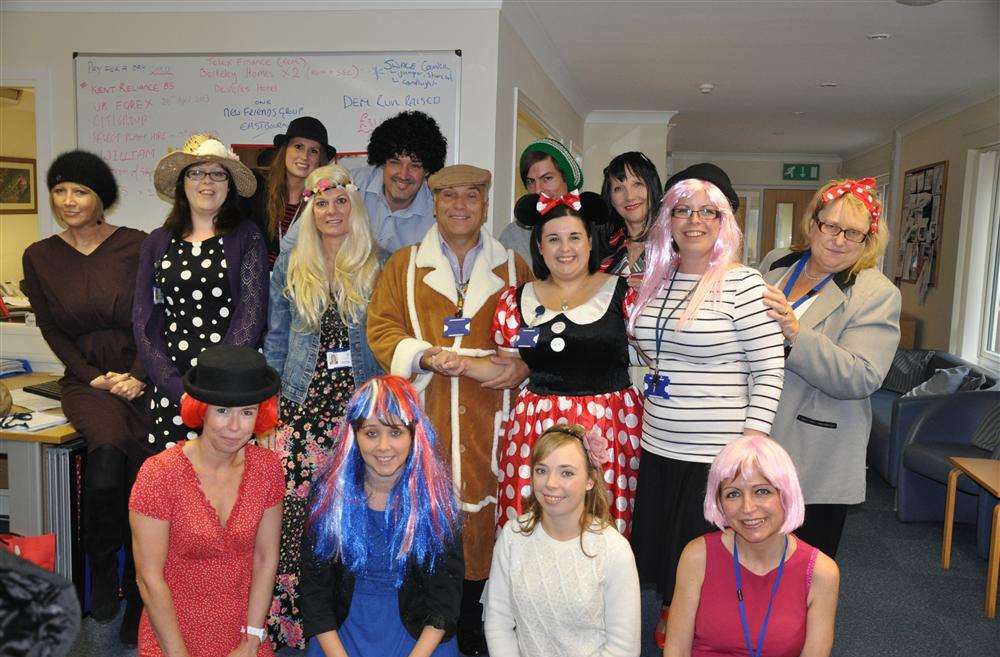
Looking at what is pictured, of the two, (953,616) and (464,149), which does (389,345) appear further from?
(953,616)

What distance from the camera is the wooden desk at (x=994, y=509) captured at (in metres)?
3.46

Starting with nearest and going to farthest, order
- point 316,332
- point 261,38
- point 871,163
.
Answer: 1. point 316,332
2. point 261,38
3. point 871,163

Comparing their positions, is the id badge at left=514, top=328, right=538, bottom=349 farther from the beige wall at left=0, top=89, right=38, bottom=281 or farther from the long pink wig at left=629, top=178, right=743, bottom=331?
the beige wall at left=0, top=89, right=38, bottom=281


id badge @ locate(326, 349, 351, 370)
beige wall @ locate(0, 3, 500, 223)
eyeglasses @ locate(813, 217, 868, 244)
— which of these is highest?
beige wall @ locate(0, 3, 500, 223)

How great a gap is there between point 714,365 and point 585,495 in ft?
1.70

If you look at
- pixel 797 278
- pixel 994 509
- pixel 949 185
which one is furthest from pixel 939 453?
pixel 949 185

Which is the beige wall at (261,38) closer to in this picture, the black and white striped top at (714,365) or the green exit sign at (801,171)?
the black and white striped top at (714,365)

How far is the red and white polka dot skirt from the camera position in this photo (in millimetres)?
2381

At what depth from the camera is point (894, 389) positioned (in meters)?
6.41

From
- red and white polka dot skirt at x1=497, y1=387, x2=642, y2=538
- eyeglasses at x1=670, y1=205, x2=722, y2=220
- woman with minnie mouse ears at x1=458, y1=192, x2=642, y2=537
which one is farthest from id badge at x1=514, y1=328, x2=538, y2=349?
eyeglasses at x1=670, y1=205, x2=722, y2=220

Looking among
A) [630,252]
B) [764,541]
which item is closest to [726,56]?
[630,252]

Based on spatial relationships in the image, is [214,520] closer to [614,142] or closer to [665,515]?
[665,515]

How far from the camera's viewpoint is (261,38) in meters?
4.18

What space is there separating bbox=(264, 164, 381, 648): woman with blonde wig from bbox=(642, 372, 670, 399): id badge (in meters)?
0.94
